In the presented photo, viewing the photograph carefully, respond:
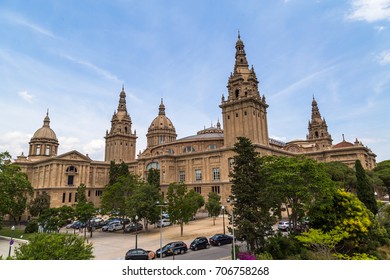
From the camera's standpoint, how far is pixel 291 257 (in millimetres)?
22703

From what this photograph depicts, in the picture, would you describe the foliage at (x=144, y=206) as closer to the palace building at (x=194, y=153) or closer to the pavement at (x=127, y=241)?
the pavement at (x=127, y=241)

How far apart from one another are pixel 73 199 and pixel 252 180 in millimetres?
66752

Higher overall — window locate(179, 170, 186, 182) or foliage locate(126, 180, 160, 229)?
window locate(179, 170, 186, 182)

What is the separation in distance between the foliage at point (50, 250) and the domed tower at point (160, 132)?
9265 cm

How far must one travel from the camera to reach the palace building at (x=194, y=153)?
63875 millimetres

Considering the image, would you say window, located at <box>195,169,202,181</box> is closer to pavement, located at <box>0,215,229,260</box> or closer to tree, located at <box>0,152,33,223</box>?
pavement, located at <box>0,215,229,260</box>

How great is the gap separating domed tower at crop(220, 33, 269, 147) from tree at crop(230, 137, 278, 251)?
32830 mm

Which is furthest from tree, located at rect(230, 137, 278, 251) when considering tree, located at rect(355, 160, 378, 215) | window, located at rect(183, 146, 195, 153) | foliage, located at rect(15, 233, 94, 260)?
window, located at rect(183, 146, 195, 153)

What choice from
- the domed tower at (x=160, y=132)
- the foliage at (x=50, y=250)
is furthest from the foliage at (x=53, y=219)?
the domed tower at (x=160, y=132)

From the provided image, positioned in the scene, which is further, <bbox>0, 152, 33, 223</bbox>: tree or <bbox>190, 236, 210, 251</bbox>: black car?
<bbox>0, 152, 33, 223</bbox>: tree

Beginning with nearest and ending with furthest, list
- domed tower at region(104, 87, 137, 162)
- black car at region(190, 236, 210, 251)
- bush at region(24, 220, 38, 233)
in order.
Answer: black car at region(190, 236, 210, 251) → bush at region(24, 220, 38, 233) → domed tower at region(104, 87, 137, 162)

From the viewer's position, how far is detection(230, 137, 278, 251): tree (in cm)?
2509

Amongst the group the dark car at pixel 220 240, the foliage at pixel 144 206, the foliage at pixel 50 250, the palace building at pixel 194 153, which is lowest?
the dark car at pixel 220 240
